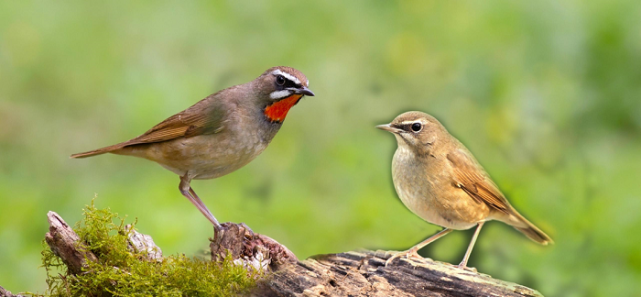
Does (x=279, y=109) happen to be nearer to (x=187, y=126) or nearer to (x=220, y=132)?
(x=220, y=132)

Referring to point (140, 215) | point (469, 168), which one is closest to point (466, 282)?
point (469, 168)

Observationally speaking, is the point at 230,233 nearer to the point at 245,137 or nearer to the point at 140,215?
the point at 245,137

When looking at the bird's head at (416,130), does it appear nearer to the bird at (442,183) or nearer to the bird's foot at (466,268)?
the bird at (442,183)

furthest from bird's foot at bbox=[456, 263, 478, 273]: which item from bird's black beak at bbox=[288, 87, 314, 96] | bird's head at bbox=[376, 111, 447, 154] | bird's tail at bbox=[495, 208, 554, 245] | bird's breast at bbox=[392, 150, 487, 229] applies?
bird's black beak at bbox=[288, 87, 314, 96]

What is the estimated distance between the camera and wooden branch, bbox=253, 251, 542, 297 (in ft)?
15.9

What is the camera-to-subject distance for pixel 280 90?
5.38 m

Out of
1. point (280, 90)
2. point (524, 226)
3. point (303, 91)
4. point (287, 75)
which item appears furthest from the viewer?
point (524, 226)

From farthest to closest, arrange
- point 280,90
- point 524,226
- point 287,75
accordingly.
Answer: point 524,226 → point 280,90 → point 287,75

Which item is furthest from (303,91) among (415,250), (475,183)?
(475,183)

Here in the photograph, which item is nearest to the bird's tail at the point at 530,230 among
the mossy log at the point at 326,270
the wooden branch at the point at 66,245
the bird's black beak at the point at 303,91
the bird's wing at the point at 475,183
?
the bird's wing at the point at 475,183

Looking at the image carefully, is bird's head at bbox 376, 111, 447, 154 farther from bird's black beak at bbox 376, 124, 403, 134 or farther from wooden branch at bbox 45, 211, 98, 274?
wooden branch at bbox 45, 211, 98, 274

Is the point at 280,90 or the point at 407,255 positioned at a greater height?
the point at 280,90

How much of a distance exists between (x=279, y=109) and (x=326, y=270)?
144cm

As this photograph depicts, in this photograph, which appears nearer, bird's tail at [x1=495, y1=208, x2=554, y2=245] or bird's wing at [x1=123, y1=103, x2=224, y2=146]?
bird's wing at [x1=123, y1=103, x2=224, y2=146]
